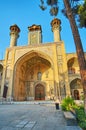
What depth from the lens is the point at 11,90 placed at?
65.3 feet

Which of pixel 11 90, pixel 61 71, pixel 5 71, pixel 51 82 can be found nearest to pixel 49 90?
pixel 51 82

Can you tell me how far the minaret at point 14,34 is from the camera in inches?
990

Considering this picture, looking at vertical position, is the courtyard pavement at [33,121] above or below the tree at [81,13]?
below

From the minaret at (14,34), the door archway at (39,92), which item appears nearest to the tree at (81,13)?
the door archway at (39,92)

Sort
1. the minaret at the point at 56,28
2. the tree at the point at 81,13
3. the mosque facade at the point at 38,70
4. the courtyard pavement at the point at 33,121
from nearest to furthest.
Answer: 1. the courtyard pavement at the point at 33,121
2. the tree at the point at 81,13
3. the mosque facade at the point at 38,70
4. the minaret at the point at 56,28

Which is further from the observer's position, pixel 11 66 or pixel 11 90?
pixel 11 66

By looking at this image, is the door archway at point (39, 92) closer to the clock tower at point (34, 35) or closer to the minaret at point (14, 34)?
the clock tower at point (34, 35)

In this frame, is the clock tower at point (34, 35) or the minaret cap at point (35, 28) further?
the minaret cap at point (35, 28)

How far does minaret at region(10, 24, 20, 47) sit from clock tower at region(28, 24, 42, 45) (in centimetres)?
270

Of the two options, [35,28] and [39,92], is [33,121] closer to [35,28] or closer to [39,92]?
[39,92]

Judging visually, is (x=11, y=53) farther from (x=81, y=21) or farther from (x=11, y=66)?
(x=81, y=21)

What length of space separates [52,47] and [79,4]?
14.0m

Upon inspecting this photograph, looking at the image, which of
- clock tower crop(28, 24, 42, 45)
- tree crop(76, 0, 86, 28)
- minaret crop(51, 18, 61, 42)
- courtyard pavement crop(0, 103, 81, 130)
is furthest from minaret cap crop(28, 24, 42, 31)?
courtyard pavement crop(0, 103, 81, 130)

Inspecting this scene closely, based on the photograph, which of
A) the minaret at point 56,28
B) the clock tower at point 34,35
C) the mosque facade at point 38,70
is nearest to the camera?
the mosque facade at point 38,70
